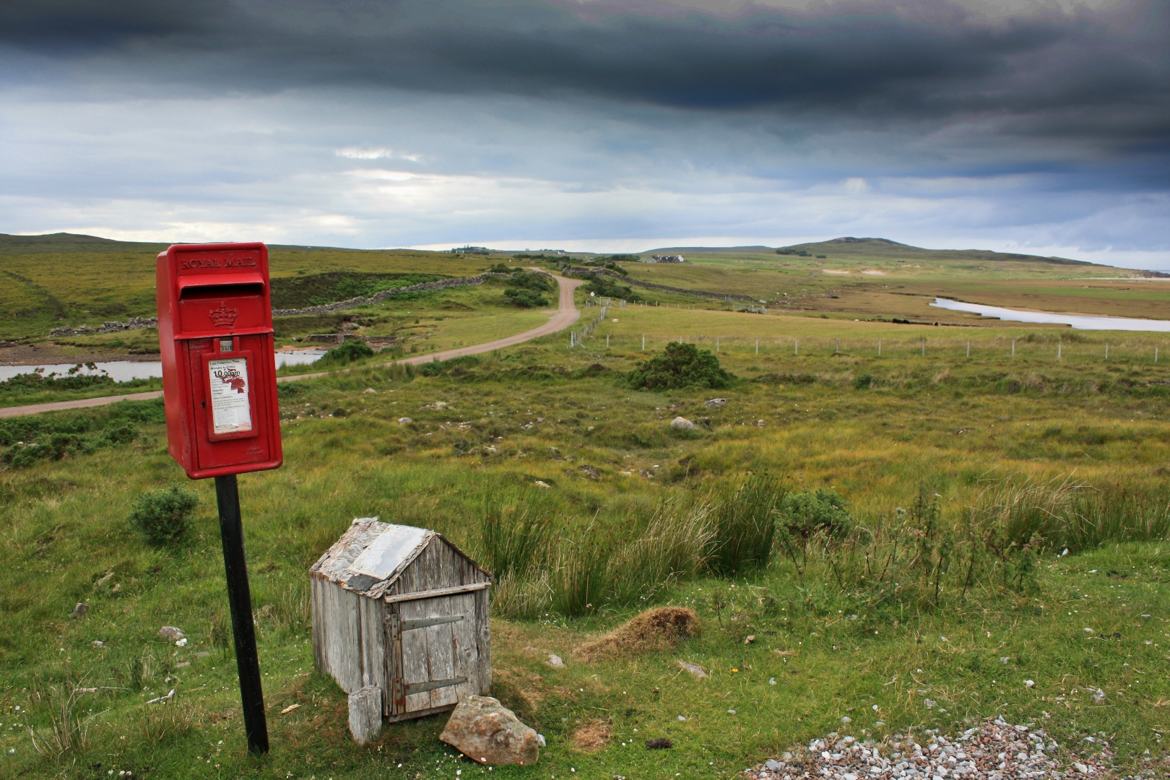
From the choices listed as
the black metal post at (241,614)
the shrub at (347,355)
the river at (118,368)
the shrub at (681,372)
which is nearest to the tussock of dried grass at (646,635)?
the black metal post at (241,614)

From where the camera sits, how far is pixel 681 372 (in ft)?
99.2

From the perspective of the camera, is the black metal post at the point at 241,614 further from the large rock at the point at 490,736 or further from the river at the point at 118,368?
the river at the point at 118,368

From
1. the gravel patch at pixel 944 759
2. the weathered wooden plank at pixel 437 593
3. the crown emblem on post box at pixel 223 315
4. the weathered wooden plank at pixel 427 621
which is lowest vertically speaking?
the gravel patch at pixel 944 759

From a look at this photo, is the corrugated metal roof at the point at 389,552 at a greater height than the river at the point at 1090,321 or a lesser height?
greater

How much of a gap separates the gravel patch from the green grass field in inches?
6.2

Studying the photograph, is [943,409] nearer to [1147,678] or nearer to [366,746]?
[1147,678]

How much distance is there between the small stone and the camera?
7914 mm

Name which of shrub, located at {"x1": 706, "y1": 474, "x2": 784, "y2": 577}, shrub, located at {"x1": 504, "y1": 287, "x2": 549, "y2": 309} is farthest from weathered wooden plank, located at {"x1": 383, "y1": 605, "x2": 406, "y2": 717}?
shrub, located at {"x1": 504, "y1": 287, "x2": 549, "y2": 309}

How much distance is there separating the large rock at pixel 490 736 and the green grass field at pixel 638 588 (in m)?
0.10

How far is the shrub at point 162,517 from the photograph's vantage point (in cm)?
1082

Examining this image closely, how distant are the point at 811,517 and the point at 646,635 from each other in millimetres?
4017

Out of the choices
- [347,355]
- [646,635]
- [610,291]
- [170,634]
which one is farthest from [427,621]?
[610,291]

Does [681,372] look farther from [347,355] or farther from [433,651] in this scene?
[433,651]

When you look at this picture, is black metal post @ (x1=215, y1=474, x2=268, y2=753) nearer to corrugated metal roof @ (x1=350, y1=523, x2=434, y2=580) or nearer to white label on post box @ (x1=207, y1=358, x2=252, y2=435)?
white label on post box @ (x1=207, y1=358, x2=252, y2=435)
